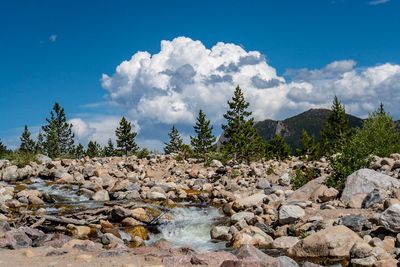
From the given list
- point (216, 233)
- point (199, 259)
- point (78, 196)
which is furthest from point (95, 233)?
point (78, 196)

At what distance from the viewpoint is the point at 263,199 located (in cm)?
2630

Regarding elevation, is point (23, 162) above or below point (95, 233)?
above

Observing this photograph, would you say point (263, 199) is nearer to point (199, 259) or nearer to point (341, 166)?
point (341, 166)

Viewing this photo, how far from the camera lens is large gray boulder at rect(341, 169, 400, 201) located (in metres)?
23.1

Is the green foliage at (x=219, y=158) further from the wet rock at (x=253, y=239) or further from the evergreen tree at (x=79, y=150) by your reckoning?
the evergreen tree at (x=79, y=150)

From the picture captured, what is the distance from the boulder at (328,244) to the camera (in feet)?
49.9

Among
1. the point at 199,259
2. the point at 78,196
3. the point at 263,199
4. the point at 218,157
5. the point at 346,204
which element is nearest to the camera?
the point at 199,259

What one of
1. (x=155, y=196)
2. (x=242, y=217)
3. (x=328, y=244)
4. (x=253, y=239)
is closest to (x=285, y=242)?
(x=253, y=239)

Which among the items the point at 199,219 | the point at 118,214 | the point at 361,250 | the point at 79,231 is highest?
the point at 118,214

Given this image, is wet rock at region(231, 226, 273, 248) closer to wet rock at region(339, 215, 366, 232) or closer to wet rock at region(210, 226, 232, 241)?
wet rock at region(210, 226, 232, 241)

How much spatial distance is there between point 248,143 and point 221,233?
45055 millimetres

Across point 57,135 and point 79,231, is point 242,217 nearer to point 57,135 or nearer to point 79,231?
point 79,231

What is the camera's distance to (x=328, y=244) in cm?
1545

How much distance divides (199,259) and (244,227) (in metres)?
8.86
